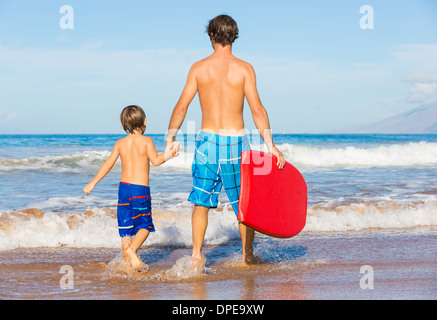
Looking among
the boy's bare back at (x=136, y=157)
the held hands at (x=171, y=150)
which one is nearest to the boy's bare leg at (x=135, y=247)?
the boy's bare back at (x=136, y=157)

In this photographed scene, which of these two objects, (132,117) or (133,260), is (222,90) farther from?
(133,260)

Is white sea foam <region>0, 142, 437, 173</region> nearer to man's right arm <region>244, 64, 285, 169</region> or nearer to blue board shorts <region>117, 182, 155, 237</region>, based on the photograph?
blue board shorts <region>117, 182, 155, 237</region>

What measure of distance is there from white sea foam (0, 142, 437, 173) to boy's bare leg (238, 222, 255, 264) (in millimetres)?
9847

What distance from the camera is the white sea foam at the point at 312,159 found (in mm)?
14338

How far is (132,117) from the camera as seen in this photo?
3.92m

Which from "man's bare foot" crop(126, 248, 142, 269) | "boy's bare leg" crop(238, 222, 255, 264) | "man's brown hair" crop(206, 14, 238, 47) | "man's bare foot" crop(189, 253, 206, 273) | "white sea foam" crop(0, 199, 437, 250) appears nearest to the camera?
"man's brown hair" crop(206, 14, 238, 47)

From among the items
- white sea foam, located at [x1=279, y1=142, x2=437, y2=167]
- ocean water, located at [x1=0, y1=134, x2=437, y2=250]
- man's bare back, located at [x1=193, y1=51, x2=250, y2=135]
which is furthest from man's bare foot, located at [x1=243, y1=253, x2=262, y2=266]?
white sea foam, located at [x1=279, y1=142, x2=437, y2=167]

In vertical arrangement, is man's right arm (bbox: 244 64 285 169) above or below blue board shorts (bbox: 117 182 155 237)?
above

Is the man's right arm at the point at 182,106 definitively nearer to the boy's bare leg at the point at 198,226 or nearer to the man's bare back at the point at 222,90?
the man's bare back at the point at 222,90

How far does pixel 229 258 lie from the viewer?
461 cm

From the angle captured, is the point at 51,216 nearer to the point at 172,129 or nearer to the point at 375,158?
the point at 172,129

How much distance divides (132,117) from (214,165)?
84cm

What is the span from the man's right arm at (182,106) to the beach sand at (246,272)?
1.10m

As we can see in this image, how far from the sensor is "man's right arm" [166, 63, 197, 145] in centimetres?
358
